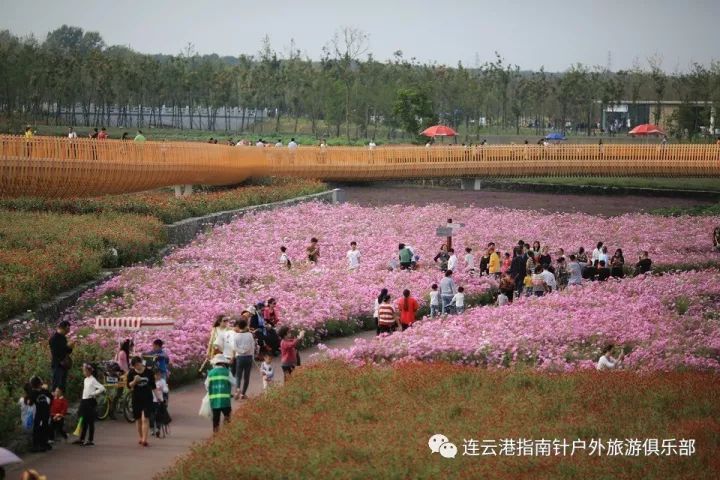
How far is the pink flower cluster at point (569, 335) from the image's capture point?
1009 inches

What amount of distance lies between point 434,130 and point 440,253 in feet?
119

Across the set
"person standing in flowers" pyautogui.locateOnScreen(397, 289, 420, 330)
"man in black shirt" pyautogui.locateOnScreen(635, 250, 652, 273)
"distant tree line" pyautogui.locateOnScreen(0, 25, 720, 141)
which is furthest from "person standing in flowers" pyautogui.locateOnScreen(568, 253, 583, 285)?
"distant tree line" pyautogui.locateOnScreen(0, 25, 720, 141)

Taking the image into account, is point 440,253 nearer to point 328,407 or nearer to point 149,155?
point 149,155

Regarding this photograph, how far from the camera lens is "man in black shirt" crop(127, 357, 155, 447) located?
20.4 metres

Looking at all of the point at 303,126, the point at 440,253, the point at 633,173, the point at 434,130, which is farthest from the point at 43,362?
the point at 303,126

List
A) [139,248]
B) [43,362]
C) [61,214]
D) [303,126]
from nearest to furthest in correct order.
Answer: [43,362] < [139,248] < [61,214] < [303,126]

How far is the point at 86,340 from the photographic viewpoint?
25.9 metres

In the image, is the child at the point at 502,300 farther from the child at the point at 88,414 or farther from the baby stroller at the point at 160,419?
the child at the point at 88,414

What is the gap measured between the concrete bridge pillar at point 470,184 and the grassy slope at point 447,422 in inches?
1567

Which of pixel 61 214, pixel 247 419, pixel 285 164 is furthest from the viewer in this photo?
pixel 285 164

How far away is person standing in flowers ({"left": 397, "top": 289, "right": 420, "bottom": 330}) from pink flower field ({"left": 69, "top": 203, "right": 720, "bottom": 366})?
129 centimetres

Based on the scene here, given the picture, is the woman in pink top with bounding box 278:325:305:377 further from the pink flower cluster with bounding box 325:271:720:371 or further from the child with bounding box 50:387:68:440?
the child with bounding box 50:387:68:440

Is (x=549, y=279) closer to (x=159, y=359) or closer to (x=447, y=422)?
(x=159, y=359)

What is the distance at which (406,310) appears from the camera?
97.0ft
